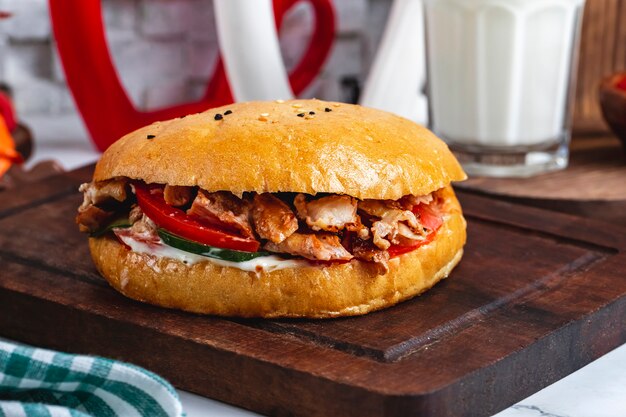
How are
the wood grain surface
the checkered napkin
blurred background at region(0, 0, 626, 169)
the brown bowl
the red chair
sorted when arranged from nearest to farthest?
the checkered napkin
the wood grain surface
the brown bowl
the red chair
blurred background at region(0, 0, 626, 169)

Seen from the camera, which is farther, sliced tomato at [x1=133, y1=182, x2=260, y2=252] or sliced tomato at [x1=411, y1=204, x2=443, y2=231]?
sliced tomato at [x1=411, y1=204, x2=443, y2=231]

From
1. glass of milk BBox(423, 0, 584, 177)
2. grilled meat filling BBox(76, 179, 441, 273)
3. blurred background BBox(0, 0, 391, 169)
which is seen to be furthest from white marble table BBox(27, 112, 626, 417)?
blurred background BBox(0, 0, 391, 169)

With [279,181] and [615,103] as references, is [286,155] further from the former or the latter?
[615,103]

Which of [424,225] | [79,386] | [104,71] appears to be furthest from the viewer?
[104,71]

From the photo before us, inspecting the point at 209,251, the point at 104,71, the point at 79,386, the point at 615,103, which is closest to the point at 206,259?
the point at 209,251

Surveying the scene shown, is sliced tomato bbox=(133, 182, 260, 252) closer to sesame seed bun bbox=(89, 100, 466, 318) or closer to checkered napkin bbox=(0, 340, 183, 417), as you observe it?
sesame seed bun bbox=(89, 100, 466, 318)

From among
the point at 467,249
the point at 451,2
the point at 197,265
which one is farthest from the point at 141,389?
the point at 451,2

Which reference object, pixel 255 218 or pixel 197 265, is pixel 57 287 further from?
pixel 255 218
